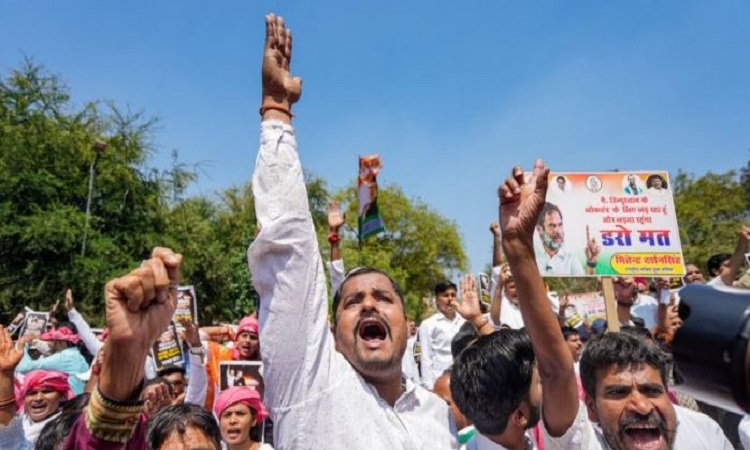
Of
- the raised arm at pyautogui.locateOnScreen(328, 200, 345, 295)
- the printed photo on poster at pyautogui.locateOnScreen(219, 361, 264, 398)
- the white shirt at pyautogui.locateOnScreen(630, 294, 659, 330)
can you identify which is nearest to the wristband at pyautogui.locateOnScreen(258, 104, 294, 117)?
the raised arm at pyautogui.locateOnScreen(328, 200, 345, 295)

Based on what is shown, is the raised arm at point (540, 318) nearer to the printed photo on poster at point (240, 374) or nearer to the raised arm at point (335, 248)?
the raised arm at point (335, 248)

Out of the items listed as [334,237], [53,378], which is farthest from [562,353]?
[53,378]

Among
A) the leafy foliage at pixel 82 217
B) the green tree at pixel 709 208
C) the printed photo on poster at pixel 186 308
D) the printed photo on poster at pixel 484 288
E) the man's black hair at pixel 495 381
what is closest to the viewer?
the man's black hair at pixel 495 381

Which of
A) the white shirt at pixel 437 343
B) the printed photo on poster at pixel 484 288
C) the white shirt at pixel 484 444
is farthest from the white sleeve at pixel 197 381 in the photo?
the printed photo on poster at pixel 484 288

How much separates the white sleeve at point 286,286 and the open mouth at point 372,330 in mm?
437

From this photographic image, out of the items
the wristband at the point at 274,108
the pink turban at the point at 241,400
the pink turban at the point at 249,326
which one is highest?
the wristband at the point at 274,108

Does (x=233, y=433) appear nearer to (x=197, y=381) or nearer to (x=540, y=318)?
(x=197, y=381)

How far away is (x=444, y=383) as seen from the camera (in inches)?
167

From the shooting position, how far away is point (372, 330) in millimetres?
2631

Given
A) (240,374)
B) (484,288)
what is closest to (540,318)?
(240,374)

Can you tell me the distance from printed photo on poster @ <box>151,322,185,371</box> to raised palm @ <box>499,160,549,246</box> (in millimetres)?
4382

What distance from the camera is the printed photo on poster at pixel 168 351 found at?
5738mm

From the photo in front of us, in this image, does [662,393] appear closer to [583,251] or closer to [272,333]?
[272,333]

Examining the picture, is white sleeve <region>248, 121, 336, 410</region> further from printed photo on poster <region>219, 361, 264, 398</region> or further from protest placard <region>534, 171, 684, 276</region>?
protest placard <region>534, 171, 684, 276</region>
